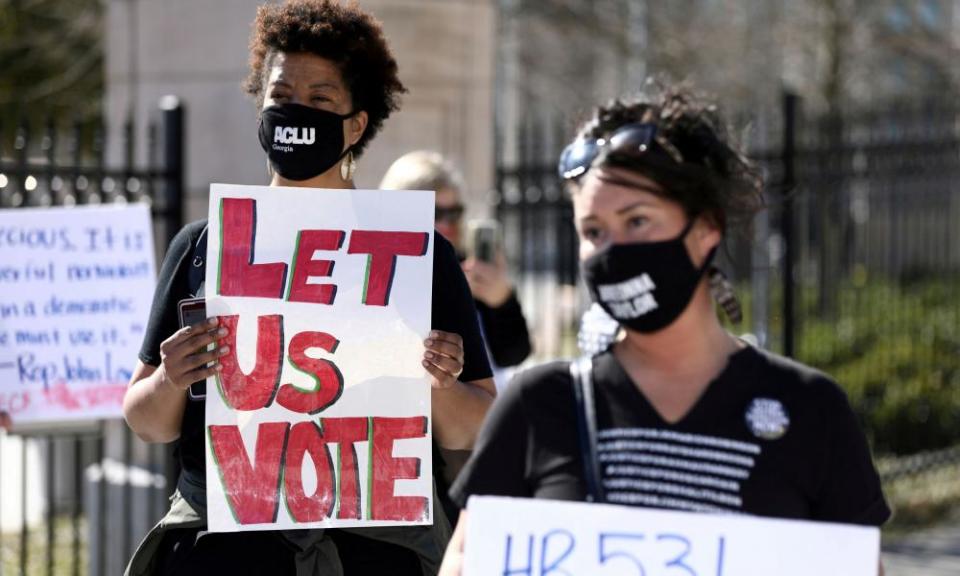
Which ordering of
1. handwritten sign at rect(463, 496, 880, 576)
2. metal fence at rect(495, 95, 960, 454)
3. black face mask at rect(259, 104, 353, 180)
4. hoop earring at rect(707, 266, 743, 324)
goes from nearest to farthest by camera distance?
handwritten sign at rect(463, 496, 880, 576), hoop earring at rect(707, 266, 743, 324), black face mask at rect(259, 104, 353, 180), metal fence at rect(495, 95, 960, 454)

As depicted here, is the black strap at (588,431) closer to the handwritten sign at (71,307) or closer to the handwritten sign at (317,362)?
Result: the handwritten sign at (317,362)

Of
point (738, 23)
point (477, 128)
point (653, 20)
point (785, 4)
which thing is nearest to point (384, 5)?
point (477, 128)

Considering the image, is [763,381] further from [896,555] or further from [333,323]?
[896,555]

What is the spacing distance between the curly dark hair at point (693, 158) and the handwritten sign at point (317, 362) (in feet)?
2.39

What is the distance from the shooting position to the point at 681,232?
2.20 m

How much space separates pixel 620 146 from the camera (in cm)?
222

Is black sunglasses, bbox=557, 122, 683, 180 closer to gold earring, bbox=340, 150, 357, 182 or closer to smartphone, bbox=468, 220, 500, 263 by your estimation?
gold earring, bbox=340, 150, 357, 182

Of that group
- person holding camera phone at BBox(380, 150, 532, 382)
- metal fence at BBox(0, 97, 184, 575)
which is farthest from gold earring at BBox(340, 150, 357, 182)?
metal fence at BBox(0, 97, 184, 575)

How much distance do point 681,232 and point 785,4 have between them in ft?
58.1

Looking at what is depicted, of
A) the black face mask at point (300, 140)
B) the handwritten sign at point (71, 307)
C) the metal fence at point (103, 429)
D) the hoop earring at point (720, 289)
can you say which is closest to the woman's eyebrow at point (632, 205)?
the hoop earring at point (720, 289)

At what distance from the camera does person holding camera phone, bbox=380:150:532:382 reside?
14.2ft

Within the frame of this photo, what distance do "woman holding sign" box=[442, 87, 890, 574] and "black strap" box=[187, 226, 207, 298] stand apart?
94 centimetres

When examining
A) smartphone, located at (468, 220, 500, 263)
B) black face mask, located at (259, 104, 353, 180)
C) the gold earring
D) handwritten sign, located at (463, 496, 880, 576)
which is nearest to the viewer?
handwritten sign, located at (463, 496, 880, 576)

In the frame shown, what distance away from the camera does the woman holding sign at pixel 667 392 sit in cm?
210
